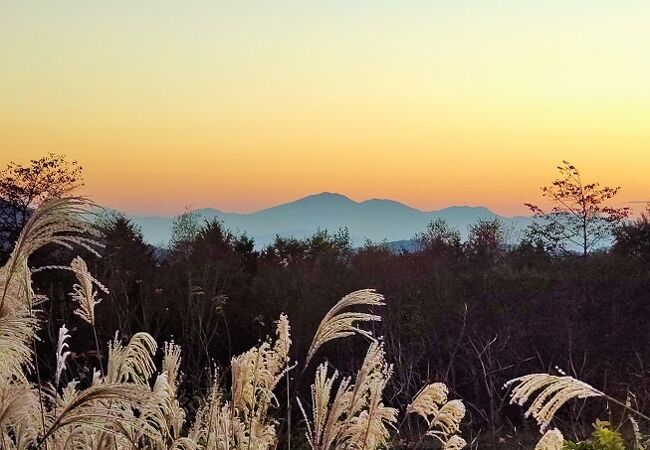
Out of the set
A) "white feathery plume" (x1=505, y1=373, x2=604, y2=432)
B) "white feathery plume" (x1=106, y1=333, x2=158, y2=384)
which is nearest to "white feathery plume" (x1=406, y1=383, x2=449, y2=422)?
"white feathery plume" (x1=106, y1=333, x2=158, y2=384)

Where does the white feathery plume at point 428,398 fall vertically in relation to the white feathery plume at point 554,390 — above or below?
below

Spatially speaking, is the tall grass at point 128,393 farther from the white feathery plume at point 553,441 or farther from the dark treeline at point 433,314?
the dark treeline at point 433,314

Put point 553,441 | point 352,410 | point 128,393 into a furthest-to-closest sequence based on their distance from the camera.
→ point 553,441
point 352,410
point 128,393

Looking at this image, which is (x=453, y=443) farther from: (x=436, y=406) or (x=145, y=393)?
(x=145, y=393)

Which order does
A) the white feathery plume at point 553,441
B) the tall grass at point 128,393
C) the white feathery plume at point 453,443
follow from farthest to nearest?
the white feathery plume at point 453,443
the white feathery plume at point 553,441
the tall grass at point 128,393

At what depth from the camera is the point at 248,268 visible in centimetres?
1505

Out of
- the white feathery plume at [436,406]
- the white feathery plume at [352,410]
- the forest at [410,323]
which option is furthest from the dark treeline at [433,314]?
the white feathery plume at [352,410]

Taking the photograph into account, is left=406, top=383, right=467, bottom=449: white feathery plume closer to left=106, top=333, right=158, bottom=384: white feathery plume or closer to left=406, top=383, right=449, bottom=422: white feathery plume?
left=406, top=383, right=449, bottom=422: white feathery plume

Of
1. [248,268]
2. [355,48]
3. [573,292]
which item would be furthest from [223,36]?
[573,292]

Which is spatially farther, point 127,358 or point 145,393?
point 127,358

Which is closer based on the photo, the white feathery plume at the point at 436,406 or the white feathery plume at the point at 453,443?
the white feathery plume at the point at 436,406

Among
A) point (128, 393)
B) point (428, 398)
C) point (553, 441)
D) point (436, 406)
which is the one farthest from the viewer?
point (436, 406)

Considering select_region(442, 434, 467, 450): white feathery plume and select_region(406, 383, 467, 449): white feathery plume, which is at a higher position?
select_region(406, 383, 467, 449): white feathery plume

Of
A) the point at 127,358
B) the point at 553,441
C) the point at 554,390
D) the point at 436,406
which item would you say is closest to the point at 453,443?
the point at 436,406
